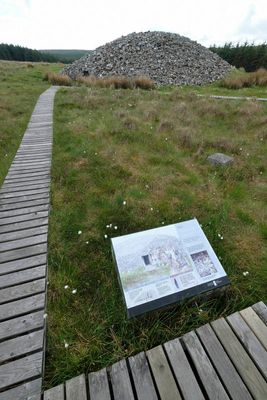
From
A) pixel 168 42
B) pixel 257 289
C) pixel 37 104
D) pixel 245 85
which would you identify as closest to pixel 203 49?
pixel 168 42

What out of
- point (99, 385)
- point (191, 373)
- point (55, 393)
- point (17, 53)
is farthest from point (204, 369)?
point (17, 53)

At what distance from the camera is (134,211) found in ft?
13.6

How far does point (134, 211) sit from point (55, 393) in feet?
8.98

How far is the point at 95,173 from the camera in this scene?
17.3 ft

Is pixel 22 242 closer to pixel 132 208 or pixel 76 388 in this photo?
pixel 132 208

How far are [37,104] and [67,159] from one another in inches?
294

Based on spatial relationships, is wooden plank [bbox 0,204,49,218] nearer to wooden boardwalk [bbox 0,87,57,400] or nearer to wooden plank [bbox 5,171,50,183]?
wooden boardwalk [bbox 0,87,57,400]

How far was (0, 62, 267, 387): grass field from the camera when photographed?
2461mm

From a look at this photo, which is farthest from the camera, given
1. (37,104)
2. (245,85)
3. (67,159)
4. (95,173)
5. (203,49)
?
(203,49)

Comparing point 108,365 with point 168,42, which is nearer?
point 108,365

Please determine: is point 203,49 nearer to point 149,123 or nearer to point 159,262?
point 149,123

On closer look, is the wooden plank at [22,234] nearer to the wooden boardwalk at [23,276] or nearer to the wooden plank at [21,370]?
the wooden boardwalk at [23,276]

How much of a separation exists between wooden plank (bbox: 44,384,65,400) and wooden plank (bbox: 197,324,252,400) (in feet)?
4.36

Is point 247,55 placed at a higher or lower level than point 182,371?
higher
